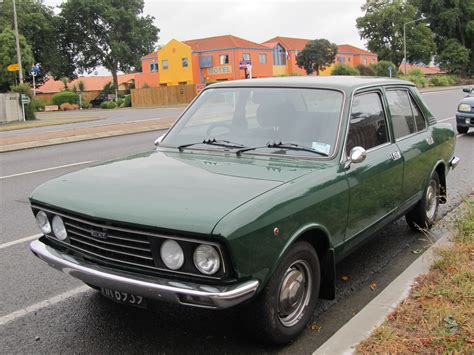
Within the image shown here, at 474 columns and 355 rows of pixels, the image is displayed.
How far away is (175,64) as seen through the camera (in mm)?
69000

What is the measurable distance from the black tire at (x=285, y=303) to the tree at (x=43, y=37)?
2736 inches

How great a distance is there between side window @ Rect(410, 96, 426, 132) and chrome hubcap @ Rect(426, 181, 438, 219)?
0.62 meters

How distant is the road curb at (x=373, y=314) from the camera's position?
298 centimetres

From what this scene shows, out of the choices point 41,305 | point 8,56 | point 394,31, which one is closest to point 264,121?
point 41,305

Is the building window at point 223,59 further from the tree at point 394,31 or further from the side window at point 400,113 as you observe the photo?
the side window at point 400,113

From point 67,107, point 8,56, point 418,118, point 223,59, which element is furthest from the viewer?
point 223,59

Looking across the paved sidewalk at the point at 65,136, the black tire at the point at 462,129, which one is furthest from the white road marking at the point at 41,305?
the black tire at the point at 462,129

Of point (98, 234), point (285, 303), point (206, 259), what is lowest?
point (285, 303)

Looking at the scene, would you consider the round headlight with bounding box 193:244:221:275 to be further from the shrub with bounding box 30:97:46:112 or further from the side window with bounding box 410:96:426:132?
the shrub with bounding box 30:97:46:112

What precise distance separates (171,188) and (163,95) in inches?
2071

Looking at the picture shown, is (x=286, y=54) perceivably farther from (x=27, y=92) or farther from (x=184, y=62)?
(x=27, y=92)

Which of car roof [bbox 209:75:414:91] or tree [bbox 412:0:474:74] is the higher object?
tree [bbox 412:0:474:74]

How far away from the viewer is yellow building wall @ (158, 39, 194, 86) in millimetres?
67688

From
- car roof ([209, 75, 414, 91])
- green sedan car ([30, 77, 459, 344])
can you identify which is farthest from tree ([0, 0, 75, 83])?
green sedan car ([30, 77, 459, 344])
